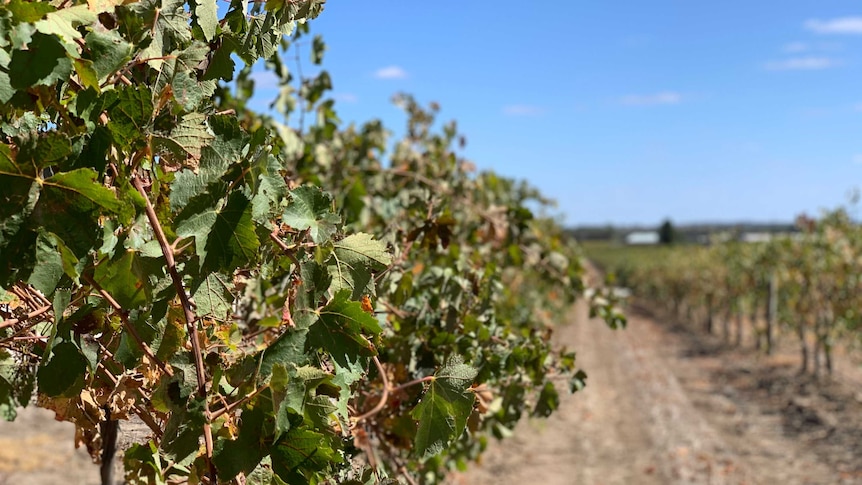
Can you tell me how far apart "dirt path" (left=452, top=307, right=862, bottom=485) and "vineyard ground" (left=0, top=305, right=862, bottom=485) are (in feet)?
0.05

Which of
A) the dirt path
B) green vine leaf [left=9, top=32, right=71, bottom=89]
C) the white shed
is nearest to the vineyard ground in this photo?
the dirt path

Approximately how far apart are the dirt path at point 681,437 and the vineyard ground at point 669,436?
2cm

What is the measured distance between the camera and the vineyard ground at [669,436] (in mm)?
7973

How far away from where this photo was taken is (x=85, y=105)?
36.0 inches

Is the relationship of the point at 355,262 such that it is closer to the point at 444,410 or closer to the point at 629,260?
the point at 444,410

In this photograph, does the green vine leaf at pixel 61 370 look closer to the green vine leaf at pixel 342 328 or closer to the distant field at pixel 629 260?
the green vine leaf at pixel 342 328

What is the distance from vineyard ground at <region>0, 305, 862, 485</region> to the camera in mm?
7973

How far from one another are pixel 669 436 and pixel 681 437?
17 centimetres

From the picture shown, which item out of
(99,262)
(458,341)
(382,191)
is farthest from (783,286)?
(99,262)

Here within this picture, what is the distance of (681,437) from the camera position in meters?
10.5

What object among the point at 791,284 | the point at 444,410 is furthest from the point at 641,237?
the point at 444,410

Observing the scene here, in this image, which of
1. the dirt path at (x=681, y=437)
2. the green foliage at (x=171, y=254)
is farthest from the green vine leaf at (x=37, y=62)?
the dirt path at (x=681, y=437)

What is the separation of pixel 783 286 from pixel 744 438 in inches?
378

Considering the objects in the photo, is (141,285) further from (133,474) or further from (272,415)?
(133,474)
